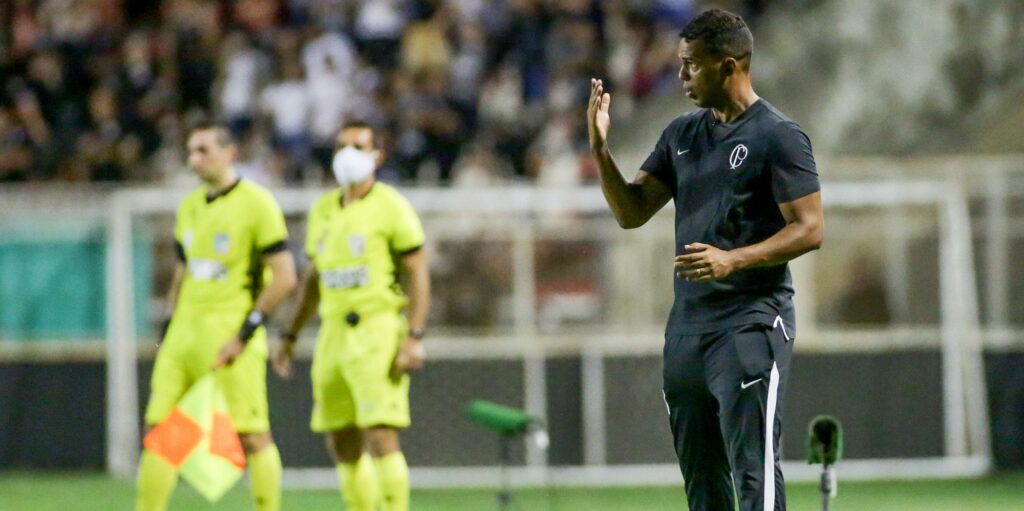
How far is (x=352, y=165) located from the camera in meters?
8.81

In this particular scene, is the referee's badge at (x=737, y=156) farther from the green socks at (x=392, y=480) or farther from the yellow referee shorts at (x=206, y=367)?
the yellow referee shorts at (x=206, y=367)

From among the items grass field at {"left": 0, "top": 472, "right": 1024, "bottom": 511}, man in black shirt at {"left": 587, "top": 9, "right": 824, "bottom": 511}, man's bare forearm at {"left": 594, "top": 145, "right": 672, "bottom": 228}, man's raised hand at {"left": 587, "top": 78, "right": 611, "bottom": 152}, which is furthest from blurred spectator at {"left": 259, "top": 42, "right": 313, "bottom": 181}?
man in black shirt at {"left": 587, "top": 9, "right": 824, "bottom": 511}

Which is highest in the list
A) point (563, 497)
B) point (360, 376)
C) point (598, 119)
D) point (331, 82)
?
point (331, 82)

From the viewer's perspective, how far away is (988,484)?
41.4ft

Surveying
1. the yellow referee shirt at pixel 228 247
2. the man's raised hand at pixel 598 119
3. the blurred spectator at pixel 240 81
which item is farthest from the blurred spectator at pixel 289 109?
the man's raised hand at pixel 598 119

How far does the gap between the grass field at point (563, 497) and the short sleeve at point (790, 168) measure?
5.13 metres

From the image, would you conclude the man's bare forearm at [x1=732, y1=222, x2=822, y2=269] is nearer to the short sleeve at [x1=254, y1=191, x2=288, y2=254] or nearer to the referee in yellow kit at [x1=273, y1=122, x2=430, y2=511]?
the referee in yellow kit at [x1=273, y1=122, x2=430, y2=511]

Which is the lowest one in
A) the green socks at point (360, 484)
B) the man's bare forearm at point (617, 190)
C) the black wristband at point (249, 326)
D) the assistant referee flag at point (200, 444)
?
Result: the green socks at point (360, 484)

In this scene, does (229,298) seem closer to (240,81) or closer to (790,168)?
(790,168)

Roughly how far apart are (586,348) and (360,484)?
4.68 meters

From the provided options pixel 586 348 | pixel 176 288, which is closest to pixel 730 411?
pixel 176 288

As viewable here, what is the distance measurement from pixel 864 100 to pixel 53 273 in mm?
7077

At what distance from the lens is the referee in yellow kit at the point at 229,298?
888cm

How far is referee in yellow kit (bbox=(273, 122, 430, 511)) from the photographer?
864 cm
